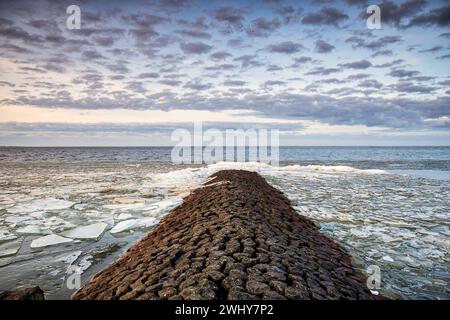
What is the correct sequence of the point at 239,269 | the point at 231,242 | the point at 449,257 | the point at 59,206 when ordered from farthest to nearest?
the point at 59,206 < the point at 449,257 < the point at 231,242 < the point at 239,269

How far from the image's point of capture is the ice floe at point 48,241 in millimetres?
6007

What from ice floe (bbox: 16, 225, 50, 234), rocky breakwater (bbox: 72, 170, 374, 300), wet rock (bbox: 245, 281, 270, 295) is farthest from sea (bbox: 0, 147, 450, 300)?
wet rock (bbox: 245, 281, 270, 295)

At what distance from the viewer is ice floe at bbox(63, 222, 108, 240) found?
6.59 meters

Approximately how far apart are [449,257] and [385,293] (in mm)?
2259

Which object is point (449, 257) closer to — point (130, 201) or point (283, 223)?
point (283, 223)

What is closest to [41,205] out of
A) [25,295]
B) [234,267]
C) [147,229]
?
[147,229]

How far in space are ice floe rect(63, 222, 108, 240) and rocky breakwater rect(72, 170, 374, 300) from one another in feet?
4.91

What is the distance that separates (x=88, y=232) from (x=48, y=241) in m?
0.84

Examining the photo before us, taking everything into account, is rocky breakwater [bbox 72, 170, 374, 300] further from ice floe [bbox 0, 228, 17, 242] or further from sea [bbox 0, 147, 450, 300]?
ice floe [bbox 0, 228, 17, 242]

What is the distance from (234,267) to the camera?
3.49 m

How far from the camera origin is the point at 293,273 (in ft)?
11.5

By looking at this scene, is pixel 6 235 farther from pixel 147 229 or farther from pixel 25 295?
pixel 25 295

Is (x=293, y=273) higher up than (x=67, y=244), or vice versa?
(x=293, y=273)
